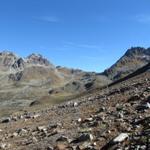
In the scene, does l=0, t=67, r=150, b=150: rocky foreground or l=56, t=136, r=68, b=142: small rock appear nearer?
l=0, t=67, r=150, b=150: rocky foreground

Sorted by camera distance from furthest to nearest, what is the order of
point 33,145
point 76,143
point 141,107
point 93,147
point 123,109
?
1. point 123,109
2. point 141,107
3. point 33,145
4. point 76,143
5. point 93,147

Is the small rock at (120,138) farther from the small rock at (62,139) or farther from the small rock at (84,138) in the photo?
the small rock at (62,139)

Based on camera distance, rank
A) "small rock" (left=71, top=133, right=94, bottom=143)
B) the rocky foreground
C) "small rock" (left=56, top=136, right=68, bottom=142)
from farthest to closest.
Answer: "small rock" (left=56, top=136, right=68, bottom=142) → "small rock" (left=71, top=133, right=94, bottom=143) → the rocky foreground

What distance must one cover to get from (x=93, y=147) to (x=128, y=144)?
2047mm

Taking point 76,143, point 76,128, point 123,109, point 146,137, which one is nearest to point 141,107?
point 123,109

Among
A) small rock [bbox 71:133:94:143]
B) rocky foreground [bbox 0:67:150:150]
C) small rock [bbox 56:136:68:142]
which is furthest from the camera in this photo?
small rock [bbox 56:136:68:142]

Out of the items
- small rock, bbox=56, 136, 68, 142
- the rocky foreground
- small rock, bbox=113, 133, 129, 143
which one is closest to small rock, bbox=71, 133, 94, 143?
the rocky foreground

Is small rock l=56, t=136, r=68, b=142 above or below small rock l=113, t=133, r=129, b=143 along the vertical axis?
above

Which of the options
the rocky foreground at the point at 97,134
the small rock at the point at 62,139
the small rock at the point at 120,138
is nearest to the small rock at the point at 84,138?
the rocky foreground at the point at 97,134

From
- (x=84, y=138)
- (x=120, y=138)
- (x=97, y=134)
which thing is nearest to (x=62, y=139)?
(x=84, y=138)

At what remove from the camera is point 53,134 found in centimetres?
2502

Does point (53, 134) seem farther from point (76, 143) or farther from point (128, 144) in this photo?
point (128, 144)

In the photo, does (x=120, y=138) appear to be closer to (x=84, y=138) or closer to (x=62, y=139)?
(x=84, y=138)

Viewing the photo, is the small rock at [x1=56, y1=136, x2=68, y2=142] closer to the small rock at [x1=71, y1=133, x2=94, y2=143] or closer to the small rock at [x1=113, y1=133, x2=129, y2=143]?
the small rock at [x1=71, y1=133, x2=94, y2=143]
